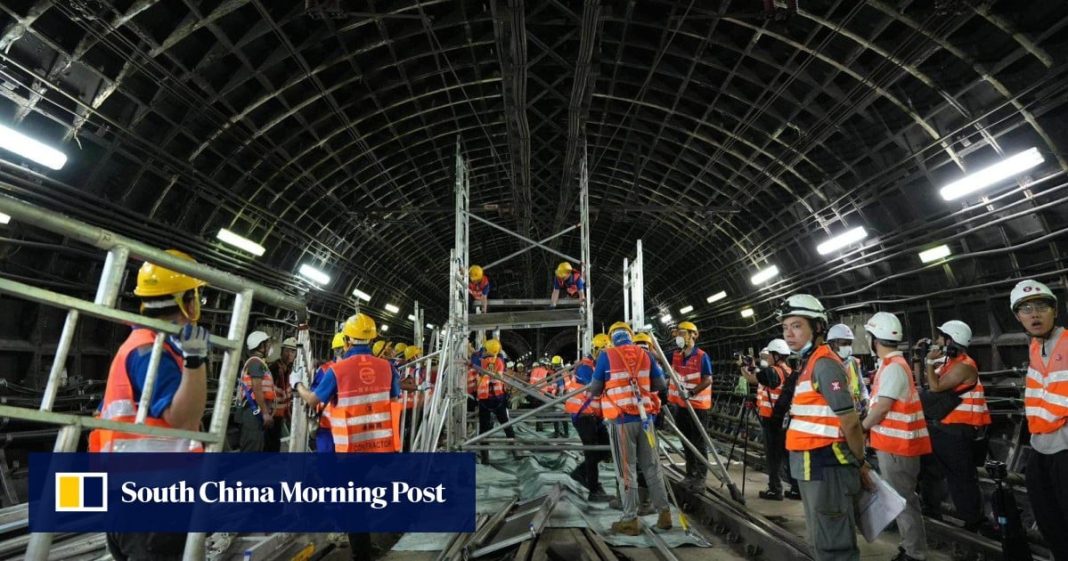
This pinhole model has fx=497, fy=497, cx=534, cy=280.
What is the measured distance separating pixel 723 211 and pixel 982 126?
6047 millimetres

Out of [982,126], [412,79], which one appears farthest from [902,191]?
[412,79]

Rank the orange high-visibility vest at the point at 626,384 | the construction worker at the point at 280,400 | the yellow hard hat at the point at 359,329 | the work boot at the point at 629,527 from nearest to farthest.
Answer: the yellow hard hat at the point at 359,329, the work boot at the point at 629,527, the orange high-visibility vest at the point at 626,384, the construction worker at the point at 280,400

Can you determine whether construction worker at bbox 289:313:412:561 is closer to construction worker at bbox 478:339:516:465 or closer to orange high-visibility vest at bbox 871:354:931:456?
orange high-visibility vest at bbox 871:354:931:456

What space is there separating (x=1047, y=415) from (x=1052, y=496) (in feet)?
1.84

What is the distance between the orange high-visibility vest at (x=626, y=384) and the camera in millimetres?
5383

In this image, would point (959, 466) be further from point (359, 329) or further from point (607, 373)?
point (359, 329)

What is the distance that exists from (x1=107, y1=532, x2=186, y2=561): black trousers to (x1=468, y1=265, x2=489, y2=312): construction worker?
769cm

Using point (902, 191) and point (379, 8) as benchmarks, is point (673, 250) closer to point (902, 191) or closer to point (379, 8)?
point (902, 191)

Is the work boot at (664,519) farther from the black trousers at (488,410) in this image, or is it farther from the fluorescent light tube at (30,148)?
the fluorescent light tube at (30,148)

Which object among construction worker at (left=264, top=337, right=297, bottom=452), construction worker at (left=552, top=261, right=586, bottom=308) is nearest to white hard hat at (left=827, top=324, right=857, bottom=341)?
construction worker at (left=552, top=261, right=586, bottom=308)

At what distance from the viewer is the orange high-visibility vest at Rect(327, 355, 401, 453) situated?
445 centimetres

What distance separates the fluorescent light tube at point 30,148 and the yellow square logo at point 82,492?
710 centimetres

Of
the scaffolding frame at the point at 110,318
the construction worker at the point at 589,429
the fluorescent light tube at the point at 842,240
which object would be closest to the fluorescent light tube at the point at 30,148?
the scaffolding frame at the point at 110,318

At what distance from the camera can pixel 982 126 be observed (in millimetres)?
7605
